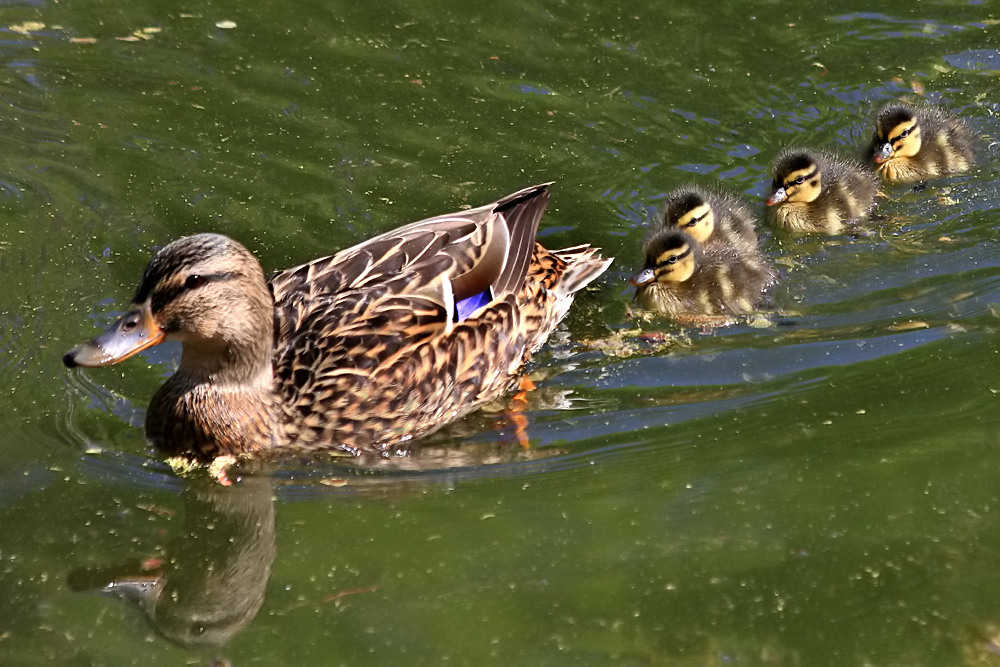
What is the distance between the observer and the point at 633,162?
5.92 metres

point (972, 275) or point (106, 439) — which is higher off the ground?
point (972, 275)

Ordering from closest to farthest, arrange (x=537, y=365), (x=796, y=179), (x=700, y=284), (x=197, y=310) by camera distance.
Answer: (x=197, y=310), (x=537, y=365), (x=700, y=284), (x=796, y=179)

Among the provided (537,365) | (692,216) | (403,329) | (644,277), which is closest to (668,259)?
(644,277)

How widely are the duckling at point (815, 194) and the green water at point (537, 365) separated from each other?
0.14 metres

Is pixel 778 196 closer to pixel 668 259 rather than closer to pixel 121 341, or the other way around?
pixel 668 259

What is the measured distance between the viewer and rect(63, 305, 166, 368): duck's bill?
12.9 feet

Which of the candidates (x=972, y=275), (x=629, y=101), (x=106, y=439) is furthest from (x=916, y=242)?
(x=106, y=439)

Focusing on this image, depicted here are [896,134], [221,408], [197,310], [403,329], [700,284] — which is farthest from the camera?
[896,134]

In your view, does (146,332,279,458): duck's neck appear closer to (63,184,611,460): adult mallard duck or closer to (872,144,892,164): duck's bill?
(63,184,611,460): adult mallard duck

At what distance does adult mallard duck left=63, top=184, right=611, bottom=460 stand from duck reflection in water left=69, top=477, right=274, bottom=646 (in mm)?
295

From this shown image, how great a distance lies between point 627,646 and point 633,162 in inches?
117

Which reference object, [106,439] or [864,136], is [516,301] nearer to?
[106,439]

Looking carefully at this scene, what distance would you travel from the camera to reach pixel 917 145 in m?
5.86

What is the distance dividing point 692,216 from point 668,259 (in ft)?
1.04
